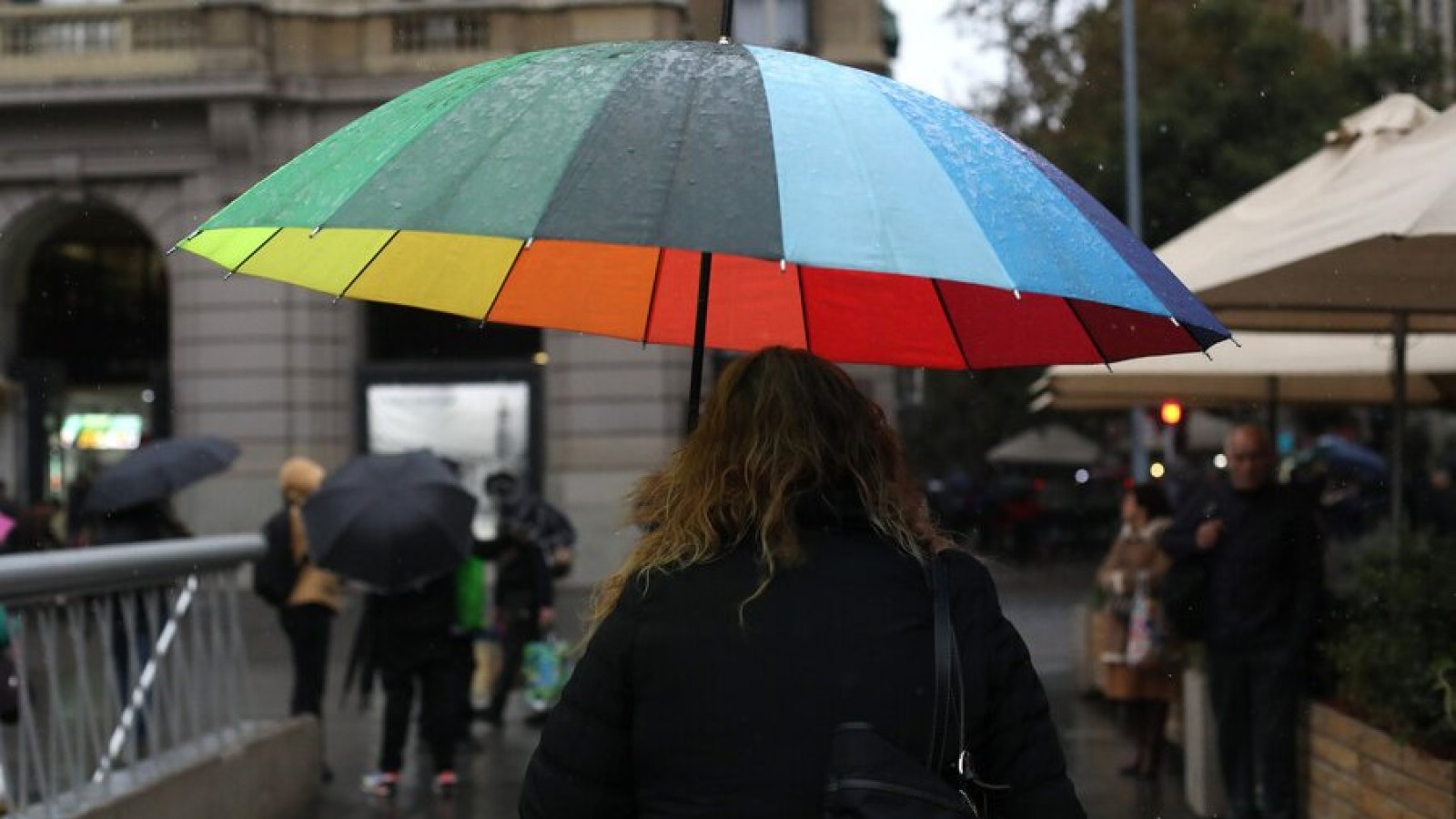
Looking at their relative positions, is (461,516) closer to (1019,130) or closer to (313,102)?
(313,102)

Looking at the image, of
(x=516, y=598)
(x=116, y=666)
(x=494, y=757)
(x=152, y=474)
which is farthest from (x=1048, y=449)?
(x=116, y=666)

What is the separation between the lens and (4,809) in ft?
19.0

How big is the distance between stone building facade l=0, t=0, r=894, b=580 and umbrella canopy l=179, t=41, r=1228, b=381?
794 inches

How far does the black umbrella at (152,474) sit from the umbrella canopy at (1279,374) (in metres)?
4.89

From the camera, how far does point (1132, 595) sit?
1087 centimetres

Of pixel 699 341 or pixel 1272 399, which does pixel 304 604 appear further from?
pixel 1272 399

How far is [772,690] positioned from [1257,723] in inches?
229

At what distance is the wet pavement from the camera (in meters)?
9.47

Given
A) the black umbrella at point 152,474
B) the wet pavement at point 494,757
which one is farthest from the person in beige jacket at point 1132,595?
the black umbrella at point 152,474

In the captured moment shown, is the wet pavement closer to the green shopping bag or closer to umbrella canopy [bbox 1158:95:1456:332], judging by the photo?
the green shopping bag

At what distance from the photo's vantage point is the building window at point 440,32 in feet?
82.8

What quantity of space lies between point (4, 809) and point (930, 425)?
37.5 m

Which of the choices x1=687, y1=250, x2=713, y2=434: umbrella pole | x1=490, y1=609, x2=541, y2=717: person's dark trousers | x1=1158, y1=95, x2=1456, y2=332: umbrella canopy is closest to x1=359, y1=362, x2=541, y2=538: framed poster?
x1=490, y1=609, x2=541, y2=717: person's dark trousers

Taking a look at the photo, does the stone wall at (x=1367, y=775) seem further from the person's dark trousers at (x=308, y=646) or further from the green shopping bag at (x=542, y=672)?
the green shopping bag at (x=542, y=672)
